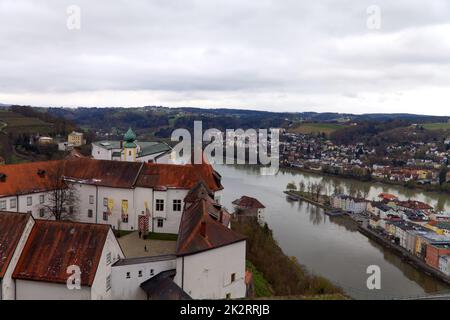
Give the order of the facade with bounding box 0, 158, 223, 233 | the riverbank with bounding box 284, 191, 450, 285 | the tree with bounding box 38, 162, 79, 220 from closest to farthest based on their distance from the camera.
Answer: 1. the facade with bounding box 0, 158, 223, 233
2. the tree with bounding box 38, 162, 79, 220
3. the riverbank with bounding box 284, 191, 450, 285

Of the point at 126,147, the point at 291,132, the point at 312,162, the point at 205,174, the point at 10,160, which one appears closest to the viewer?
the point at 205,174

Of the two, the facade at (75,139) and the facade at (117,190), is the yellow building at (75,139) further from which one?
the facade at (117,190)

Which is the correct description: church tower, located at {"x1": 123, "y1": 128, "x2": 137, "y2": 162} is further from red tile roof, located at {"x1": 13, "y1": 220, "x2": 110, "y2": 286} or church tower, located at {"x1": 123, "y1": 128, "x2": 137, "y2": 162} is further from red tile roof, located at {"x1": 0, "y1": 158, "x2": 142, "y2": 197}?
red tile roof, located at {"x1": 13, "y1": 220, "x2": 110, "y2": 286}

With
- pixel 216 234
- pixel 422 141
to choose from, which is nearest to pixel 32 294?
pixel 216 234

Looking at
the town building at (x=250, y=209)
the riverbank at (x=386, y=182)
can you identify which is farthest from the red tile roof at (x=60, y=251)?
the riverbank at (x=386, y=182)

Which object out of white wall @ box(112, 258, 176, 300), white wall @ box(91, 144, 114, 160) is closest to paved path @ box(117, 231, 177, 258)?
white wall @ box(112, 258, 176, 300)
